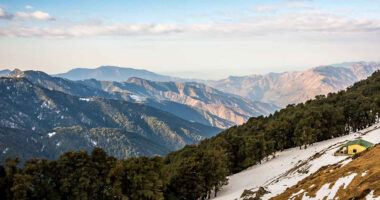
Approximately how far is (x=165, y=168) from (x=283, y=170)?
41.1 m

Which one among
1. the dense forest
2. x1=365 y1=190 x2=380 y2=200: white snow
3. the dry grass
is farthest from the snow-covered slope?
x1=365 y1=190 x2=380 y2=200: white snow

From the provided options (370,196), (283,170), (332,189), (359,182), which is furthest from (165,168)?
(370,196)

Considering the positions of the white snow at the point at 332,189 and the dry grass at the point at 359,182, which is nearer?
the dry grass at the point at 359,182

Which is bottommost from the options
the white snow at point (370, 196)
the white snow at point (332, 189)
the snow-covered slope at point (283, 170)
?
the snow-covered slope at point (283, 170)

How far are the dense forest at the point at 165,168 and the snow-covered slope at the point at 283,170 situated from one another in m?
5.46

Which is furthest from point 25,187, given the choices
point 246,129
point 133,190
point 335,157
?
point 246,129

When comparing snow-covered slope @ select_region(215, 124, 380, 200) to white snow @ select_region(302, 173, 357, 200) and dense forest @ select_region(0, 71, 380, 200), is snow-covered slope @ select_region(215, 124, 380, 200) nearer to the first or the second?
dense forest @ select_region(0, 71, 380, 200)

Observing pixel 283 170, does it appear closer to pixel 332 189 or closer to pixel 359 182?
pixel 332 189

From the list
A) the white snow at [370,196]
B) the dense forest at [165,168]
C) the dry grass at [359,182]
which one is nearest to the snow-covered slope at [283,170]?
the dense forest at [165,168]

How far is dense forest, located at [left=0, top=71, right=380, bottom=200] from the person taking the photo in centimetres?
6266

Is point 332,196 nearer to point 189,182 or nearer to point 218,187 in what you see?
point 189,182

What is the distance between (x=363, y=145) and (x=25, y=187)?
7665cm

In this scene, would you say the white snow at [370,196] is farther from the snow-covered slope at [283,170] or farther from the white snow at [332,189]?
the snow-covered slope at [283,170]

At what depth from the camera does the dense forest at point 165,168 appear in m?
62.7
